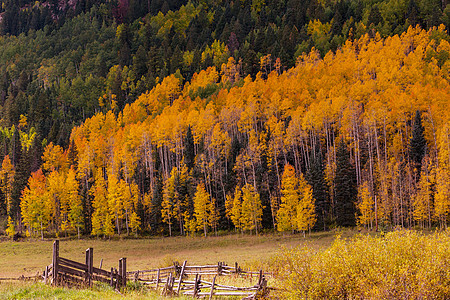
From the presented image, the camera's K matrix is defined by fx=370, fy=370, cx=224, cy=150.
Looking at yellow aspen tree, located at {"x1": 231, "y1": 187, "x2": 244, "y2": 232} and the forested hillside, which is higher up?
the forested hillside

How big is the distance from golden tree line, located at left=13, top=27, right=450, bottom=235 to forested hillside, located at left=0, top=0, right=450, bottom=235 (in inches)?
14.5

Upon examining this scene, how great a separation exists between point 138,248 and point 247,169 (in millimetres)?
26896

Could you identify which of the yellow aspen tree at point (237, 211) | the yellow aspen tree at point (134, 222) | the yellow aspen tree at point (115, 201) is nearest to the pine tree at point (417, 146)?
the yellow aspen tree at point (237, 211)

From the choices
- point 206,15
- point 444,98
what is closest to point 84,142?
point 444,98

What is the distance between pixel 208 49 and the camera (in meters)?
154

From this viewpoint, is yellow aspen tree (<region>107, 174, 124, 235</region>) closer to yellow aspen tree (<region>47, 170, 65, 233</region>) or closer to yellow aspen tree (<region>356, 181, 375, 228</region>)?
yellow aspen tree (<region>47, 170, 65, 233</region>)

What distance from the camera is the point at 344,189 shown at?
222ft

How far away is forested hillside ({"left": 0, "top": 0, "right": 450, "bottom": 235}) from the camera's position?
220ft

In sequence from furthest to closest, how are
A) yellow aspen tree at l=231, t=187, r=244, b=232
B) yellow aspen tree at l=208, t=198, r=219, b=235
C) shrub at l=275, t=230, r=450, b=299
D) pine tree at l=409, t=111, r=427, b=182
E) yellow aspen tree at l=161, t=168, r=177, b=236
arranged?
yellow aspen tree at l=161, t=168, r=177, b=236 < yellow aspen tree at l=208, t=198, r=219, b=235 < pine tree at l=409, t=111, r=427, b=182 < yellow aspen tree at l=231, t=187, r=244, b=232 < shrub at l=275, t=230, r=450, b=299

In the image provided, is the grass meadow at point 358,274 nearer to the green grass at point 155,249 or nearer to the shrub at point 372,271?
the shrub at point 372,271

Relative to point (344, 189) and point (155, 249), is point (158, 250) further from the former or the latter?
point (344, 189)

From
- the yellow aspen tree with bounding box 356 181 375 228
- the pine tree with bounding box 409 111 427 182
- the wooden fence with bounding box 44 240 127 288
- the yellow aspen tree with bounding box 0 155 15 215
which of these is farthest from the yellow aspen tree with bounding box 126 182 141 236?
the wooden fence with bounding box 44 240 127 288

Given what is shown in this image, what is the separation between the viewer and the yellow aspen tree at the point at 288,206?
6356 cm

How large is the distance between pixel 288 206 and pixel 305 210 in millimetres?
3038
